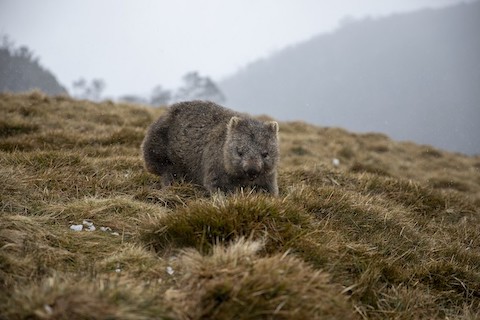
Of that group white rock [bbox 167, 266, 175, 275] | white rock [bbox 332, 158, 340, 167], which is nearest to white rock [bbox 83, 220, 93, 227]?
white rock [bbox 167, 266, 175, 275]

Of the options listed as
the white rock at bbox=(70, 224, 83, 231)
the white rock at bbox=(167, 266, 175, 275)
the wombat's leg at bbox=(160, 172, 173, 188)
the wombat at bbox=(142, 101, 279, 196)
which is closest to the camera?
the white rock at bbox=(167, 266, 175, 275)

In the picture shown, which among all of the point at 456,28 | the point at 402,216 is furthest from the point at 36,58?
the point at 456,28

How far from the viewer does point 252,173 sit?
16.4ft

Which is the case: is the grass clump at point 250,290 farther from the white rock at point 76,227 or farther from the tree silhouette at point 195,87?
the tree silhouette at point 195,87

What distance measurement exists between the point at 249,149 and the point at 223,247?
7.94 ft

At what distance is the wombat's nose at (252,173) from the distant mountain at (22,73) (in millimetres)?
60090

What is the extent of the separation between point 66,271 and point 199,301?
3.68 feet

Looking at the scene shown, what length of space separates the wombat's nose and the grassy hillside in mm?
534

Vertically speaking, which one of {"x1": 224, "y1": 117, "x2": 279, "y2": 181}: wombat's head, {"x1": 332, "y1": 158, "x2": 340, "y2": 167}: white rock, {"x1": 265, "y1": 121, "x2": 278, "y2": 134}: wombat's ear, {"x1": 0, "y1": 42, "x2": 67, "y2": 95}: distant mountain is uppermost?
{"x1": 0, "y1": 42, "x2": 67, "y2": 95}: distant mountain

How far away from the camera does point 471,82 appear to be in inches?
6590

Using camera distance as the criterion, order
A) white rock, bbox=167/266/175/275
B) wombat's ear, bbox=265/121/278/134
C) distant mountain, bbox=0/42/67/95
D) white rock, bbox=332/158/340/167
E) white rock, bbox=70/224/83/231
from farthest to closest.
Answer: distant mountain, bbox=0/42/67/95 → white rock, bbox=332/158/340/167 → wombat's ear, bbox=265/121/278/134 → white rock, bbox=70/224/83/231 → white rock, bbox=167/266/175/275

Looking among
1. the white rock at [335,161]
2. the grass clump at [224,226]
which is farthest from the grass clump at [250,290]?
the white rock at [335,161]

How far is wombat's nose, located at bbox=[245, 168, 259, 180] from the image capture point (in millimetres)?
4941

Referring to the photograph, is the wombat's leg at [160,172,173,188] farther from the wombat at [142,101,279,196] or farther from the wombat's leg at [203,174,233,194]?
the wombat's leg at [203,174,233,194]
